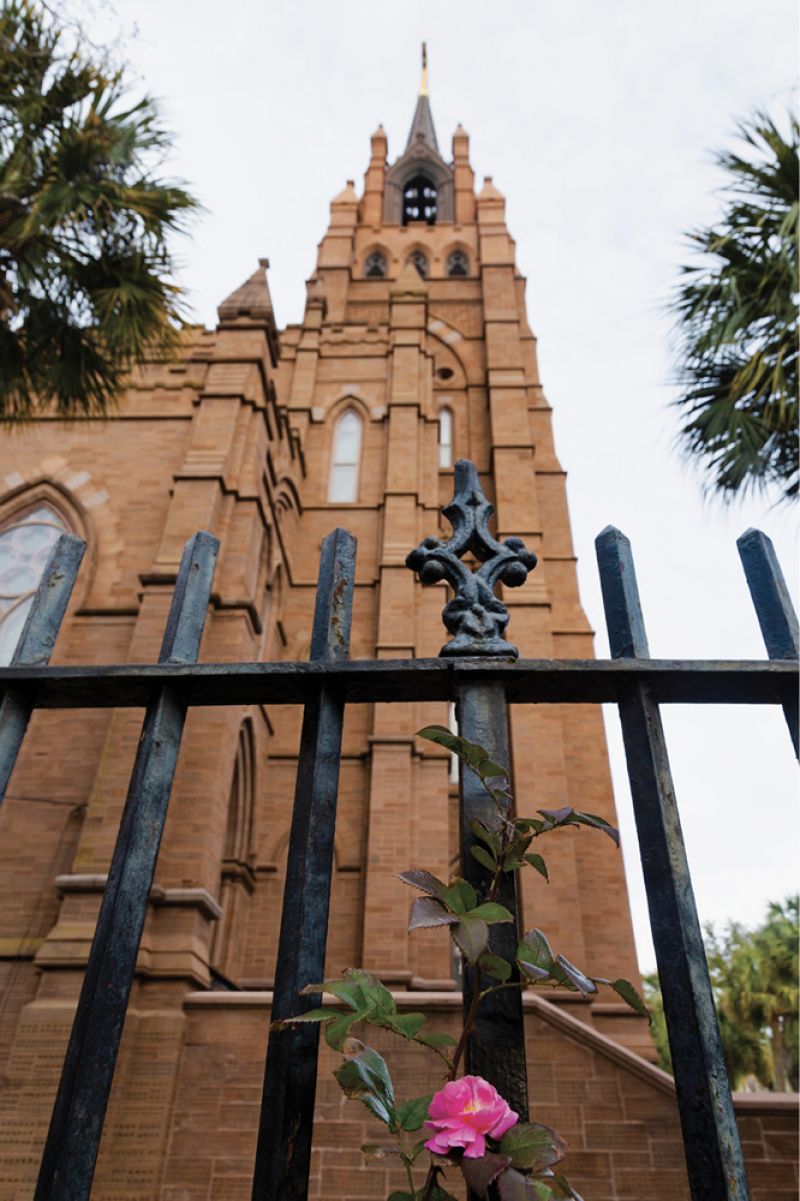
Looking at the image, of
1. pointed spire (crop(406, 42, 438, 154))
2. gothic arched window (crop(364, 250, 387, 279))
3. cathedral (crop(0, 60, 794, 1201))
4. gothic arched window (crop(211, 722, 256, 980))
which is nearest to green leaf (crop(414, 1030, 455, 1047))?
cathedral (crop(0, 60, 794, 1201))

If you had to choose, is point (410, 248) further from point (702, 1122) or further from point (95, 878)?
point (702, 1122)

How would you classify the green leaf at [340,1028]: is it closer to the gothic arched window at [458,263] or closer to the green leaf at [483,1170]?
the green leaf at [483,1170]

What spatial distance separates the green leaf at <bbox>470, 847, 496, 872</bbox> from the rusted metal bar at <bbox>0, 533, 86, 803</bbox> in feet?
2.91

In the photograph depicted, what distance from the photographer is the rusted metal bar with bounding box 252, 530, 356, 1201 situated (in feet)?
3.91

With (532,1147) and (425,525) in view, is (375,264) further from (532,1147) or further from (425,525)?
(532,1147)

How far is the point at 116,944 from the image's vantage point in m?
1.36

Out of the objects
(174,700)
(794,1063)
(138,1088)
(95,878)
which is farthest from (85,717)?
(794,1063)

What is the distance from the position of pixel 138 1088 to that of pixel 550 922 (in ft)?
23.0

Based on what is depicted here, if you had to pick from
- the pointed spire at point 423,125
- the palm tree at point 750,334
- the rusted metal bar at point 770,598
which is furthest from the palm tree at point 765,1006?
the pointed spire at point 423,125

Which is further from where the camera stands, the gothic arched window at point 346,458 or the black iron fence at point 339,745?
Result: the gothic arched window at point 346,458

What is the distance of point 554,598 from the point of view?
1734 cm

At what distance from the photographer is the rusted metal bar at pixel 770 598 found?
160 centimetres

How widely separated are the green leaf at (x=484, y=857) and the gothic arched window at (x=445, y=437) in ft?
61.8

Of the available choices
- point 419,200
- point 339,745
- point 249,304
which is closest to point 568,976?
point 339,745
